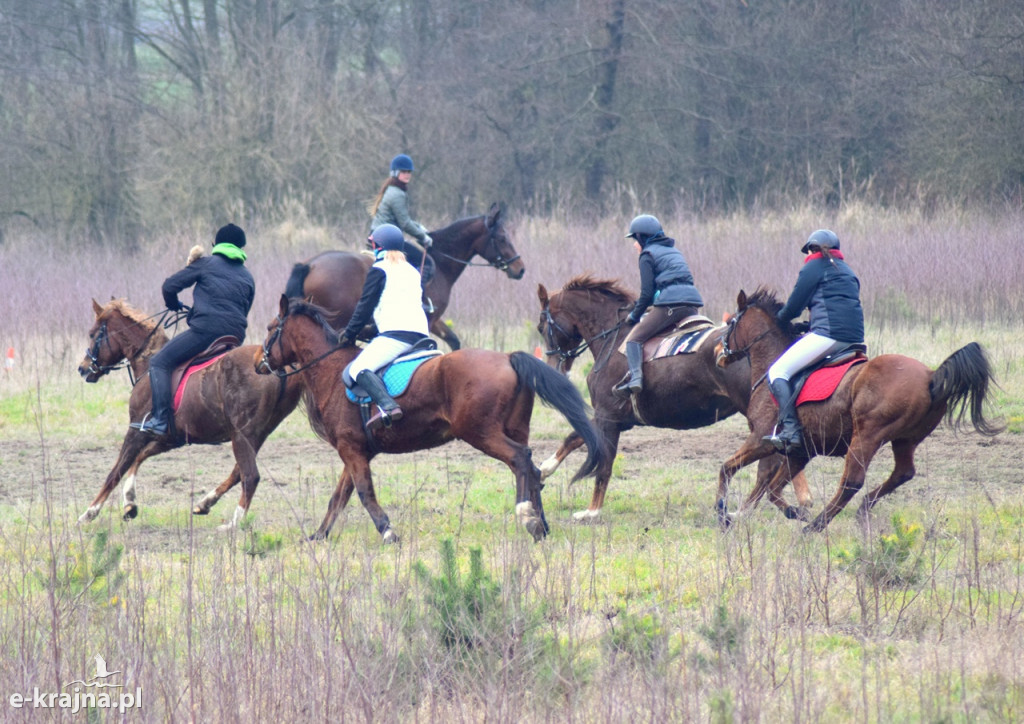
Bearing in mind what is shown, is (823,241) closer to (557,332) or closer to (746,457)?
(746,457)

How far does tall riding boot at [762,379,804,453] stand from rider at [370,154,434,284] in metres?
6.42

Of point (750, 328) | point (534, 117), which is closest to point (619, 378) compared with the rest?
point (750, 328)

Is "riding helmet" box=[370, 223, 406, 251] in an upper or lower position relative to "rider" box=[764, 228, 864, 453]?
upper

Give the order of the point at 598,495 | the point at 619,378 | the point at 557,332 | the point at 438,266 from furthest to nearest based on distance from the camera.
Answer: the point at 438,266 < the point at 557,332 < the point at 619,378 < the point at 598,495

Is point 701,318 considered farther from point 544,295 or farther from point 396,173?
point 396,173

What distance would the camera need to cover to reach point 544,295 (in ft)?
35.0

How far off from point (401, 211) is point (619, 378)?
16.4 ft

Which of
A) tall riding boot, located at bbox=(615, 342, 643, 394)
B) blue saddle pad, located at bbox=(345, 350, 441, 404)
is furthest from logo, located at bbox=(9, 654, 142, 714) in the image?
tall riding boot, located at bbox=(615, 342, 643, 394)

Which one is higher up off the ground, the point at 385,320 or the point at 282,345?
the point at 385,320

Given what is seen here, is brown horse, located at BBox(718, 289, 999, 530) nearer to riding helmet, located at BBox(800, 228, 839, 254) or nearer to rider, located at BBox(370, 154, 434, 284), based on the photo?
riding helmet, located at BBox(800, 228, 839, 254)

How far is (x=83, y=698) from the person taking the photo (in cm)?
454

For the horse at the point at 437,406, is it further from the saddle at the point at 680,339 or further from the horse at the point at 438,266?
the horse at the point at 438,266

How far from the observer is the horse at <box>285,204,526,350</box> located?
13.5 meters

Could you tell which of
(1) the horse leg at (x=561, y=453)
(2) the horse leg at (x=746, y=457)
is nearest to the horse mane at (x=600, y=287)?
(1) the horse leg at (x=561, y=453)
